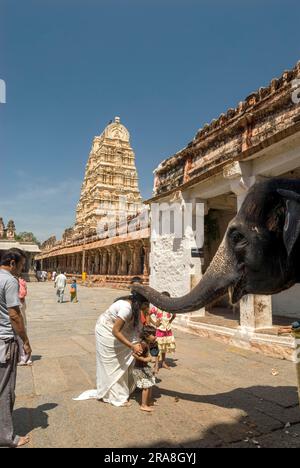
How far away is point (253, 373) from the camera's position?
4.83 m

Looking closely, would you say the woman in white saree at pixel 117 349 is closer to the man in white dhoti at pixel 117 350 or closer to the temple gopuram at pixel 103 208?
the man in white dhoti at pixel 117 350

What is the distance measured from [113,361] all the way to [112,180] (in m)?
40.4

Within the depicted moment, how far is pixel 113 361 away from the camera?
377cm

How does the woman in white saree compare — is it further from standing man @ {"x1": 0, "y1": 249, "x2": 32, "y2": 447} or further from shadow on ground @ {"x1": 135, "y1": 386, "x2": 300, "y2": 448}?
standing man @ {"x1": 0, "y1": 249, "x2": 32, "y2": 447}

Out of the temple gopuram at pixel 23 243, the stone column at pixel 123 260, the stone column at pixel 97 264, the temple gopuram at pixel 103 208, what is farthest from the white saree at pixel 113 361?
the temple gopuram at pixel 23 243

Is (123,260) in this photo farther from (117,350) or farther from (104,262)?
(117,350)

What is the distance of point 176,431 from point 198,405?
70 centimetres

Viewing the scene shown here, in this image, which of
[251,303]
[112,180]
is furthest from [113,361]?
[112,180]

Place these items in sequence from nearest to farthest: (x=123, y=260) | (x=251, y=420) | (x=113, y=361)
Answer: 1. (x=251, y=420)
2. (x=113, y=361)
3. (x=123, y=260)

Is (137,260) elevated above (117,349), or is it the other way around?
(137,260)

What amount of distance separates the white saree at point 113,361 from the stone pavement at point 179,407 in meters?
0.17
